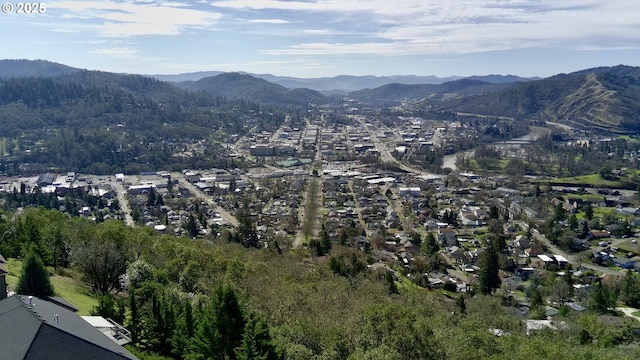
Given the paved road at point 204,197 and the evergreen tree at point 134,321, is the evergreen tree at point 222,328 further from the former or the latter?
the paved road at point 204,197

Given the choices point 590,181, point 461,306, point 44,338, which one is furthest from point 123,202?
point 590,181

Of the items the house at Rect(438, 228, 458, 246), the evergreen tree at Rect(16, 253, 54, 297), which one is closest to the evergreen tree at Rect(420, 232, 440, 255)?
the house at Rect(438, 228, 458, 246)

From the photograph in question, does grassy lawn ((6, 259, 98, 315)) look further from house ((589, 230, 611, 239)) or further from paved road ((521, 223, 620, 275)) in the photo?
house ((589, 230, 611, 239))

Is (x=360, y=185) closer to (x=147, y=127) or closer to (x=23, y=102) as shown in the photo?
(x=147, y=127)

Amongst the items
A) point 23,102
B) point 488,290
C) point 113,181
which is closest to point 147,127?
point 23,102

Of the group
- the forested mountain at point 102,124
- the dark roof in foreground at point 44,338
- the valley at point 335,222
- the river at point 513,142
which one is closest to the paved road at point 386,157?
the valley at point 335,222
